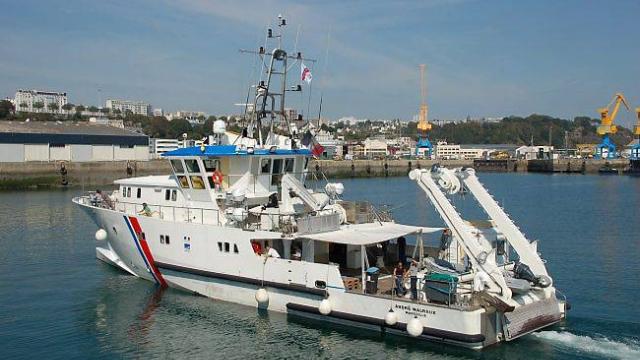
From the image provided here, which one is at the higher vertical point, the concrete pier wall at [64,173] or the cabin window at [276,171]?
the cabin window at [276,171]

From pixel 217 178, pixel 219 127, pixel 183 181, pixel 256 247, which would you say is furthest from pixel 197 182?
pixel 256 247

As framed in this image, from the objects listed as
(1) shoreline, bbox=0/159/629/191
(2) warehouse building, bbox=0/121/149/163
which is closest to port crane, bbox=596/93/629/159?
(1) shoreline, bbox=0/159/629/191

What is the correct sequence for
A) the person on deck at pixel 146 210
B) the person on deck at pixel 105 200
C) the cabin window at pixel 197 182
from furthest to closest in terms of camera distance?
the person on deck at pixel 105 200, the person on deck at pixel 146 210, the cabin window at pixel 197 182

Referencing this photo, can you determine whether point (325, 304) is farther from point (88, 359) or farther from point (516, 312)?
point (88, 359)

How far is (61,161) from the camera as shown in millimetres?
71000

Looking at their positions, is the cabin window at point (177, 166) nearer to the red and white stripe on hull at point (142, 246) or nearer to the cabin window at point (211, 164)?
the cabin window at point (211, 164)

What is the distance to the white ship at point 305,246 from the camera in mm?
14000

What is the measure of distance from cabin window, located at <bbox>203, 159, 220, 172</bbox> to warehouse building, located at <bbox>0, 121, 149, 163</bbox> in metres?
59.5

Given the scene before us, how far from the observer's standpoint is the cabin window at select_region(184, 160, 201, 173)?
1889cm

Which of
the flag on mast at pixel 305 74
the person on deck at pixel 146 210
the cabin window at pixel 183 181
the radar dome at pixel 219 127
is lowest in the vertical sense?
the person on deck at pixel 146 210

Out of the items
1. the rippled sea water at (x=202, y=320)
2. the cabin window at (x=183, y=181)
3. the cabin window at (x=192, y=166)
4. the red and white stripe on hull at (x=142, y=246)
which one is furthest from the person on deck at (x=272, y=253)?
the red and white stripe on hull at (x=142, y=246)

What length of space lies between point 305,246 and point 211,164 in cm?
419

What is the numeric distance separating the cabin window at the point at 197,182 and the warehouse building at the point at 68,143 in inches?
2320

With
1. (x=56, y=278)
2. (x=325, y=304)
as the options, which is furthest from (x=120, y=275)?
(x=325, y=304)
